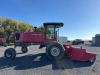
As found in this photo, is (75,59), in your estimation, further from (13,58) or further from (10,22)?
(10,22)

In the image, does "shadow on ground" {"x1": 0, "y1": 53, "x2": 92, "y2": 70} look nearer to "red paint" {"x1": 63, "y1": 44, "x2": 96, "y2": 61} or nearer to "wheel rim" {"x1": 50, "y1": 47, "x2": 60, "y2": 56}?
"red paint" {"x1": 63, "y1": 44, "x2": 96, "y2": 61}

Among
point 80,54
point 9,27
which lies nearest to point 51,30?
point 80,54

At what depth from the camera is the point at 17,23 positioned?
60312mm

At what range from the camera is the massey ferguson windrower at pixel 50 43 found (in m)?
12.6

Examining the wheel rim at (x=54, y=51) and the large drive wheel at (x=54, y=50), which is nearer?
the large drive wheel at (x=54, y=50)

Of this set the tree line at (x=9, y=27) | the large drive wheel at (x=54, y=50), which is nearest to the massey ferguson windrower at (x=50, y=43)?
the large drive wheel at (x=54, y=50)

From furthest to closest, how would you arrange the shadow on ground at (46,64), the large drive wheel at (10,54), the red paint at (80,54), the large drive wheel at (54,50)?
the large drive wheel at (10,54)
the large drive wheel at (54,50)
the red paint at (80,54)
the shadow on ground at (46,64)

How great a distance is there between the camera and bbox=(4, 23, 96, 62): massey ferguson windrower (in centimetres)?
1262

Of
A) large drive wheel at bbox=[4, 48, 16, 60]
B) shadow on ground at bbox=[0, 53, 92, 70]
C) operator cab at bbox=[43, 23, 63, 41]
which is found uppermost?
operator cab at bbox=[43, 23, 63, 41]

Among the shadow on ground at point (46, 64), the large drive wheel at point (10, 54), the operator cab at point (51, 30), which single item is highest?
the operator cab at point (51, 30)

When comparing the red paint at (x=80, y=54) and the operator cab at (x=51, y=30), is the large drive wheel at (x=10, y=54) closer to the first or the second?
the operator cab at (x=51, y=30)

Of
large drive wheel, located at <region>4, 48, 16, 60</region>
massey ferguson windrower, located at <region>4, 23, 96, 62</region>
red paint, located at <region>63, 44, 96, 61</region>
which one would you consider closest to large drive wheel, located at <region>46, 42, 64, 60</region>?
massey ferguson windrower, located at <region>4, 23, 96, 62</region>

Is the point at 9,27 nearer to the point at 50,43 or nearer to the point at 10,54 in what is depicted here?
the point at 10,54

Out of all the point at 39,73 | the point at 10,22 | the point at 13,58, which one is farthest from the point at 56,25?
the point at 10,22
